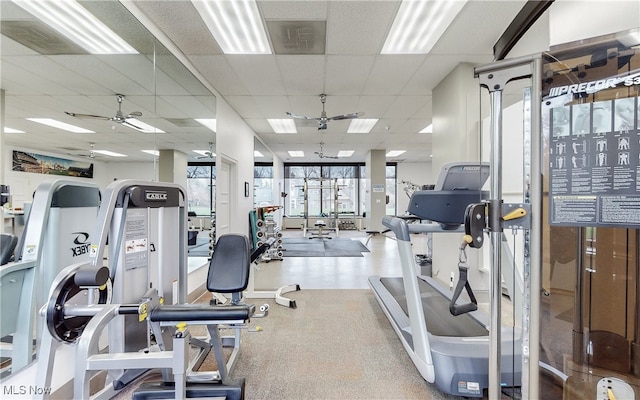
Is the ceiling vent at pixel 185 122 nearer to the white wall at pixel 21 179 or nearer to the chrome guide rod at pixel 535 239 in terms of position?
the white wall at pixel 21 179

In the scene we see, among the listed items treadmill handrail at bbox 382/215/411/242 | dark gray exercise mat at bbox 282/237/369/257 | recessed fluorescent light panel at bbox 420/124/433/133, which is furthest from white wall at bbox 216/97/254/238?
recessed fluorescent light panel at bbox 420/124/433/133

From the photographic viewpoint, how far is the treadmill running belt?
89.7 inches

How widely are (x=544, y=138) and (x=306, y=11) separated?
7.62 feet

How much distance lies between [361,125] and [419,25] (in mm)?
3721

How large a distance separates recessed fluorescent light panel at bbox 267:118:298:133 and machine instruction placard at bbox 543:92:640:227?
5354 mm

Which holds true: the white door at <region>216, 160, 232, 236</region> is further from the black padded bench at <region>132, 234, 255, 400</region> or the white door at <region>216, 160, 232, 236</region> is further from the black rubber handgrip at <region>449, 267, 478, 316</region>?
the black rubber handgrip at <region>449, 267, 478, 316</region>

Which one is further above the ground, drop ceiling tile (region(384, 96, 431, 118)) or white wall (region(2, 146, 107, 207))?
drop ceiling tile (region(384, 96, 431, 118))

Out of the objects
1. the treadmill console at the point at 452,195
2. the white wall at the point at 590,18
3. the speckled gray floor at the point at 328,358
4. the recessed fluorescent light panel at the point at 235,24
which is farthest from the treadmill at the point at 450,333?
the recessed fluorescent light panel at the point at 235,24

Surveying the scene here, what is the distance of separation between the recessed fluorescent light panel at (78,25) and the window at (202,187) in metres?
1.57

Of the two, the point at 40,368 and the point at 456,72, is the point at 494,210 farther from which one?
the point at 456,72

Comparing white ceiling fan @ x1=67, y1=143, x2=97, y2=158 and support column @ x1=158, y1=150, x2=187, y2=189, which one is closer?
white ceiling fan @ x1=67, y1=143, x2=97, y2=158

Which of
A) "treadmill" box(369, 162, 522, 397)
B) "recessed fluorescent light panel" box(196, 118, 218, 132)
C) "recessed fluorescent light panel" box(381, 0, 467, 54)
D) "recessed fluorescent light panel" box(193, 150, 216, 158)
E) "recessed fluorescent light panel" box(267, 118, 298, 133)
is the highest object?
"recessed fluorescent light panel" box(381, 0, 467, 54)

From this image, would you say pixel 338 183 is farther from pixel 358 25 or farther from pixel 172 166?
pixel 358 25

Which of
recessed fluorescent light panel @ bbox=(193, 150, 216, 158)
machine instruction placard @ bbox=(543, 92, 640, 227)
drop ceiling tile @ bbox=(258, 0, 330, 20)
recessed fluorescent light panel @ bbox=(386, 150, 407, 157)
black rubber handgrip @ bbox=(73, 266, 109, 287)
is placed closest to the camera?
machine instruction placard @ bbox=(543, 92, 640, 227)
